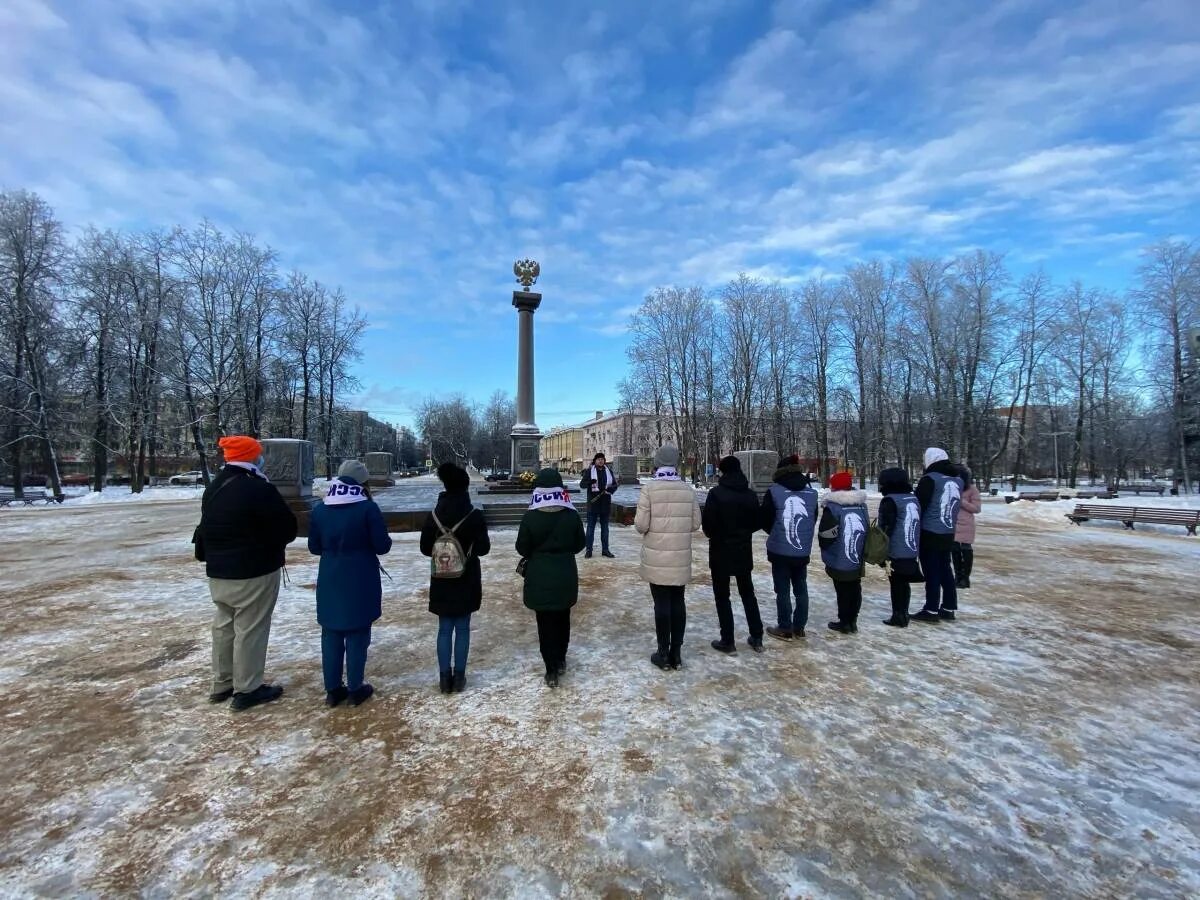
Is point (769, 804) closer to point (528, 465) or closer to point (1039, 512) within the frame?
point (1039, 512)

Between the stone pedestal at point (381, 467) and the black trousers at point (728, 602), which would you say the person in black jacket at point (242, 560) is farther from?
the stone pedestal at point (381, 467)

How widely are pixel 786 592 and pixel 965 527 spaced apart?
3.27 meters

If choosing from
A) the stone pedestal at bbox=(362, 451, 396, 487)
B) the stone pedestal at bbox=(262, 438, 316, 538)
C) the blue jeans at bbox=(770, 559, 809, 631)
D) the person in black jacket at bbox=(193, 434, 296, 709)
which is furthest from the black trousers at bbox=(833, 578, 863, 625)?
the stone pedestal at bbox=(362, 451, 396, 487)

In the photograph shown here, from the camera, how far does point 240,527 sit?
12.1 ft

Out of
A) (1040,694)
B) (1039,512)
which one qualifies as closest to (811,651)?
(1040,694)

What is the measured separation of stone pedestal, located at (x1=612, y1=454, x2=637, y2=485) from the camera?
28984 mm

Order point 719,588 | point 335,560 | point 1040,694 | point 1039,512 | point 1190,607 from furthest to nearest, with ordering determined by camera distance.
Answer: point 1039,512 → point 1190,607 → point 719,588 → point 1040,694 → point 335,560

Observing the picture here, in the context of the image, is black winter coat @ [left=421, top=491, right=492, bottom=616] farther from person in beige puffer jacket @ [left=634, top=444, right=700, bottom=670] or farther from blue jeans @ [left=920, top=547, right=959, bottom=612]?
blue jeans @ [left=920, top=547, right=959, bottom=612]

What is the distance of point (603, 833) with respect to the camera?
2592 millimetres

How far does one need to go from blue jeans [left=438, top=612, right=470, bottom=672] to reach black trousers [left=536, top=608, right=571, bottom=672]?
562 millimetres

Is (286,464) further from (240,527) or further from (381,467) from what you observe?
(381,467)

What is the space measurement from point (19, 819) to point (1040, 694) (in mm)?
6411

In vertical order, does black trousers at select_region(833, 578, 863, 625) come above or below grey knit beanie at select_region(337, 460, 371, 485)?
below

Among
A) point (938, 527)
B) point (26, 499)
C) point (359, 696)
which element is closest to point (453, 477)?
point (359, 696)
